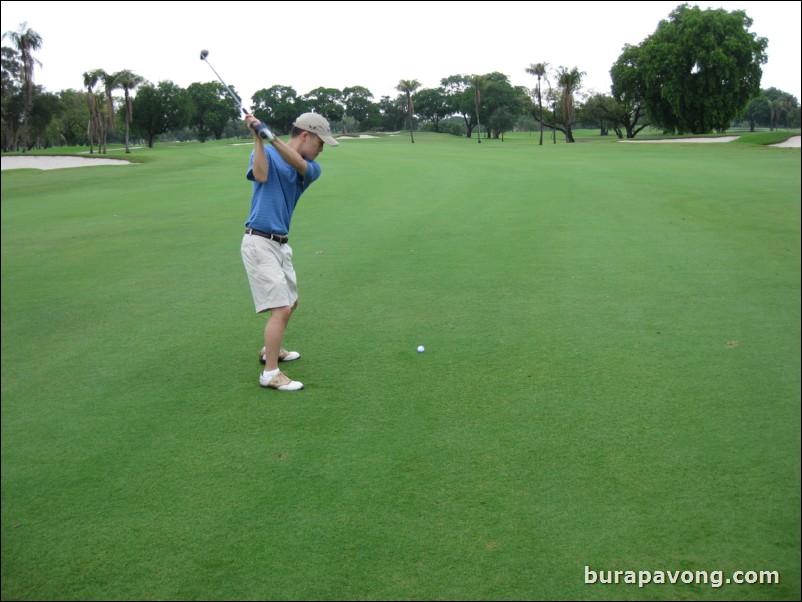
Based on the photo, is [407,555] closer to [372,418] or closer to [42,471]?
[372,418]

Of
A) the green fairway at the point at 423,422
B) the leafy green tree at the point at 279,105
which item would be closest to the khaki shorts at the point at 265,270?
the green fairway at the point at 423,422

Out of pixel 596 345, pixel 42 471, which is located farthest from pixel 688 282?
pixel 42 471

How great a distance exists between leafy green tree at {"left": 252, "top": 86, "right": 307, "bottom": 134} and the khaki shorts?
4.56 feet

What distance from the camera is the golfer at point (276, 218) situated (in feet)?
15.6

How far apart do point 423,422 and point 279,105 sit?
3.68 meters

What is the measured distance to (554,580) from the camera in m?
2.71

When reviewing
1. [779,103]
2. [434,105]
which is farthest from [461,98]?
[779,103]

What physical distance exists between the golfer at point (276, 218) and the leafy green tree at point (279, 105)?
3.85 feet

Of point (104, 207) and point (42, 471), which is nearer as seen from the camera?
point (42, 471)

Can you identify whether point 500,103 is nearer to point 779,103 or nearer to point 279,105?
point 779,103

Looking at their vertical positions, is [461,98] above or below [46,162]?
above

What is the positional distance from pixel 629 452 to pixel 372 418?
1.59 meters

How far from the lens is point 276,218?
16.4 feet

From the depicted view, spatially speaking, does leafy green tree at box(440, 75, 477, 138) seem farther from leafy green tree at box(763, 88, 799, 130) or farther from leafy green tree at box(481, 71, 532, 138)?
leafy green tree at box(763, 88, 799, 130)
